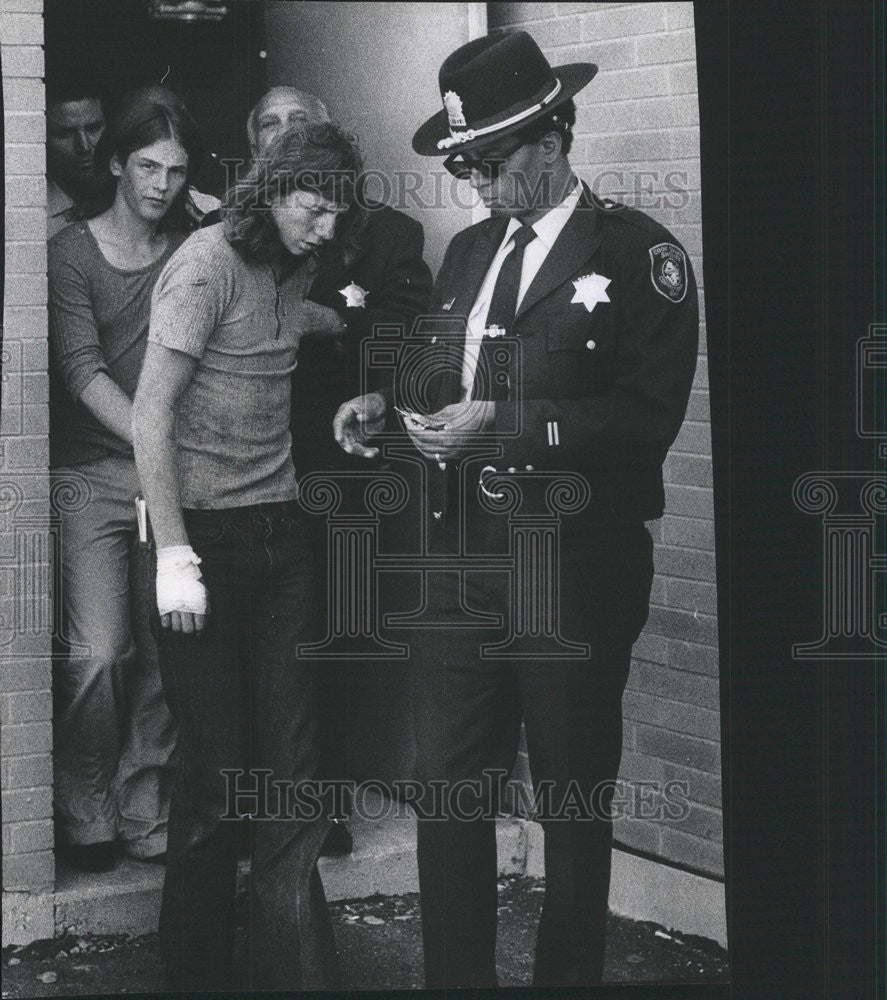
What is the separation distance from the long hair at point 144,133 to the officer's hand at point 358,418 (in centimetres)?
66

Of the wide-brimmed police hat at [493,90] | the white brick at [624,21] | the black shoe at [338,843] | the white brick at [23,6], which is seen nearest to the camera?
the white brick at [23,6]

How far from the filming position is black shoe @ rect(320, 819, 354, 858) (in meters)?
4.49

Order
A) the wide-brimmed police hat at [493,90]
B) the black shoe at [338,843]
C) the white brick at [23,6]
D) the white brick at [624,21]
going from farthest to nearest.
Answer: the black shoe at [338,843], the white brick at [624,21], the wide-brimmed police hat at [493,90], the white brick at [23,6]

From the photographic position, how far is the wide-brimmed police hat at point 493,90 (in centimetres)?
424

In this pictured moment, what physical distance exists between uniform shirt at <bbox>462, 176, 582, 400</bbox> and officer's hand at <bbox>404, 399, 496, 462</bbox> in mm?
46

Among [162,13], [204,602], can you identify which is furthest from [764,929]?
[162,13]

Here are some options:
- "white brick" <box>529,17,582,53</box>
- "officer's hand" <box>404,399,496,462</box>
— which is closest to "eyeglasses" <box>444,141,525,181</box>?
"white brick" <box>529,17,582,53</box>

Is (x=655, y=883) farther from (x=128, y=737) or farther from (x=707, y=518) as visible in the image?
(x=128, y=737)

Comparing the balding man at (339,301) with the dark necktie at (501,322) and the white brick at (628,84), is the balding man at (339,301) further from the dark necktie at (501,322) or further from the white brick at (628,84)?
the white brick at (628,84)

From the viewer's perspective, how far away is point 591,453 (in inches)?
168

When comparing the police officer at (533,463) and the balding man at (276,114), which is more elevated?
the balding man at (276,114)

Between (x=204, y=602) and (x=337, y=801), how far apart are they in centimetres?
69

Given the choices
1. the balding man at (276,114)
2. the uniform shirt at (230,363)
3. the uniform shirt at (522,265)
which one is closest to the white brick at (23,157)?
the uniform shirt at (230,363)

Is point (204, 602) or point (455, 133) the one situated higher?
point (455, 133)
